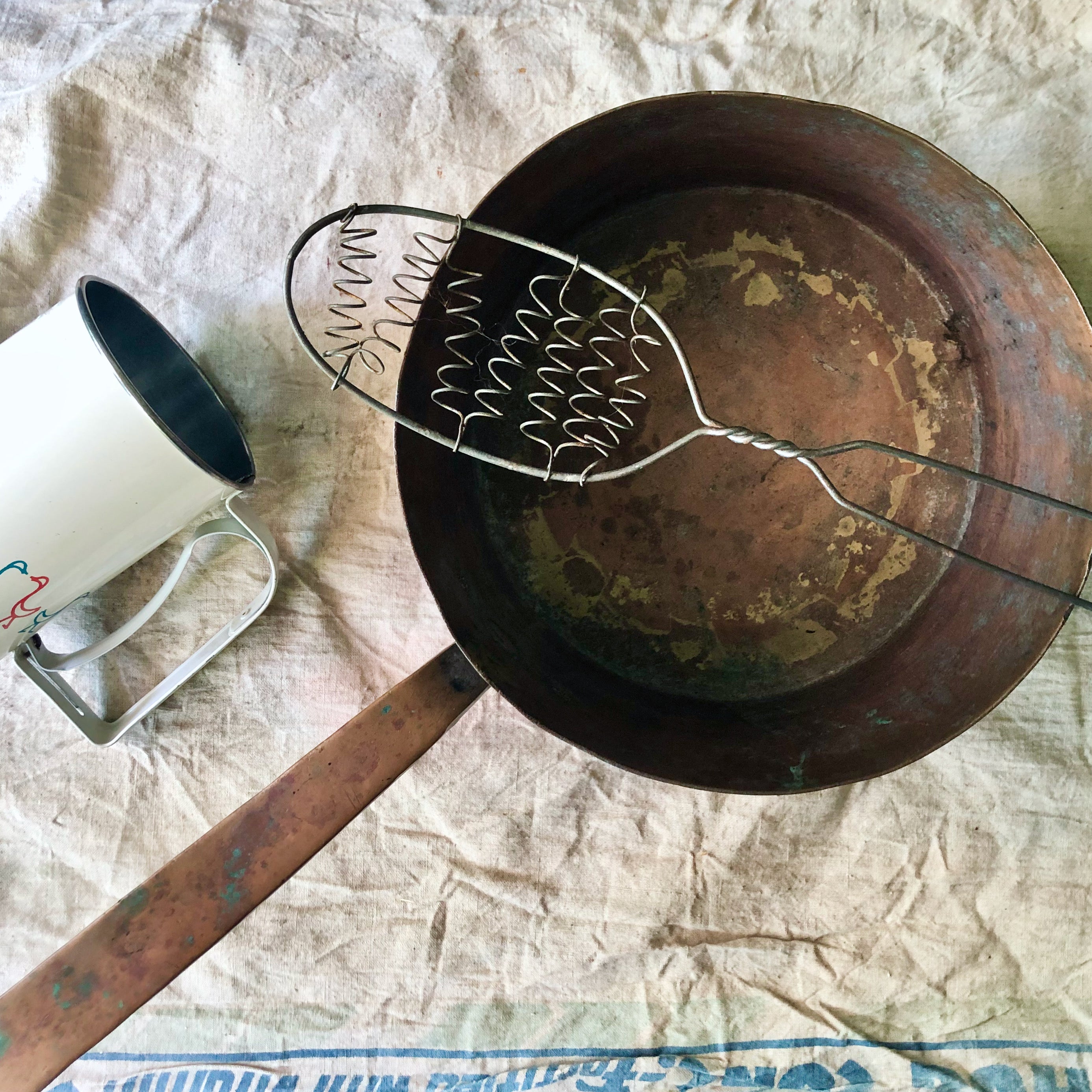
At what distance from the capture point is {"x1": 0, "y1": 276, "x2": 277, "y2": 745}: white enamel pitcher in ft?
1.64

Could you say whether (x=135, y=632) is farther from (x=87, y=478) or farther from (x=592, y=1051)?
(x=592, y=1051)

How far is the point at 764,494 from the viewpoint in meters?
0.62

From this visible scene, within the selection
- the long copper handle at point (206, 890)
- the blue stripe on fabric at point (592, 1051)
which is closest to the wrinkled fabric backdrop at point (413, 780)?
the blue stripe on fabric at point (592, 1051)

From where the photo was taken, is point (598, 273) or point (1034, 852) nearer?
point (598, 273)

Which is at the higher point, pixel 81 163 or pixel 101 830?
pixel 81 163

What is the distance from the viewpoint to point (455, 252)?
1.82 feet

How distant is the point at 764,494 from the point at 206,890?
0.46 metres

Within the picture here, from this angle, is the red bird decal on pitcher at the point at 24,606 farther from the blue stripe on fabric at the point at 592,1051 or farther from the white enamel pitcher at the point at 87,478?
the blue stripe on fabric at the point at 592,1051

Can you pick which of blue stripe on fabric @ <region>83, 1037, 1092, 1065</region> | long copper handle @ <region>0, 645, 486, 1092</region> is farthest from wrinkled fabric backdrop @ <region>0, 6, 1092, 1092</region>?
long copper handle @ <region>0, 645, 486, 1092</region>

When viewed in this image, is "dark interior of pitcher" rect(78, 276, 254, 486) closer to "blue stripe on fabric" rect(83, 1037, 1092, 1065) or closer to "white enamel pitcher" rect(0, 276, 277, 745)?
"white enamel pitcher" rect(0, 276, 277, 745)

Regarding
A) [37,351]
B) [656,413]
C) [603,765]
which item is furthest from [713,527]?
[37,351]

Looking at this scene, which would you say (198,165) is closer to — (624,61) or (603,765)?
(624,61)

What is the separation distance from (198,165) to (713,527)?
476 mm

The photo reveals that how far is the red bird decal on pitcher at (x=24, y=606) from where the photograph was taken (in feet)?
1.73
